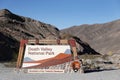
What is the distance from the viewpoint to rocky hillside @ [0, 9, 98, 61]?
1903 inches

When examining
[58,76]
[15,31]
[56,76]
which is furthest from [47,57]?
[15,31]

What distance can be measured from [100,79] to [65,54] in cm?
620

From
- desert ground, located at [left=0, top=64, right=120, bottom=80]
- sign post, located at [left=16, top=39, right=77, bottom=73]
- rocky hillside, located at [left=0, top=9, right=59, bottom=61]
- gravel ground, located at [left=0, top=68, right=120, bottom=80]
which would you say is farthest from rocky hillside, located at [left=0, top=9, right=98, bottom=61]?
gravel ground, located at [left=0, top=68, right=120, bottom=80]

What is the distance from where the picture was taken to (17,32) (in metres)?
60.6

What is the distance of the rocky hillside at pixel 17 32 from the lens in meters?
48.3

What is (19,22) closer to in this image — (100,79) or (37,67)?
(37,67)

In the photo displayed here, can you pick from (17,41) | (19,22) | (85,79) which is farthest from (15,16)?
(85,79)

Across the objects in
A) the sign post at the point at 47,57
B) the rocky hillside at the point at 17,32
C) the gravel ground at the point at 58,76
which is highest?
the rocky hillside at the point at 17,32

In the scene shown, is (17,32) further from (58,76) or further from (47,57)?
(58,76)

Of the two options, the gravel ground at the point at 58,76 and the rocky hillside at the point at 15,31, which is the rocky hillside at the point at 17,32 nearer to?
the rocky hillside at the point at 15,31

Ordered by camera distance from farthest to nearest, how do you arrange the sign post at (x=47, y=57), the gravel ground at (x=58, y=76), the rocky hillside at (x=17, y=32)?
1. the rocky hillside at (x=17, y=32)
2. the sign post at (x=47, y=57)
3. the gravel ground at (x=58, y=76)

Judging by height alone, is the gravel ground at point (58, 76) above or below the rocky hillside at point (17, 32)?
below

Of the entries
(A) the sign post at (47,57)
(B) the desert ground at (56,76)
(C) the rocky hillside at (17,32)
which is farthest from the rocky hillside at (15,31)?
(B) the desert ground at (56,76)

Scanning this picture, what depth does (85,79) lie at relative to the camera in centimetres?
2150
